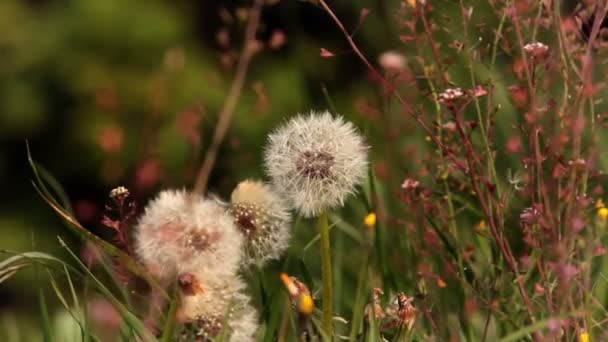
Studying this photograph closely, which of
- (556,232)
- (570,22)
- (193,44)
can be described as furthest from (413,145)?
(193,44)

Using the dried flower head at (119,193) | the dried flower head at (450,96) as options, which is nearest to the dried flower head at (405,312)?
the dried flower head at (450,96)

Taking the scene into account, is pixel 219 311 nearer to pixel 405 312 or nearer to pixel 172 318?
pixel 172 318

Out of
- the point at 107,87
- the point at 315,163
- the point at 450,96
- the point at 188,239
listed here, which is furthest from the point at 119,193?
the point at 107,87

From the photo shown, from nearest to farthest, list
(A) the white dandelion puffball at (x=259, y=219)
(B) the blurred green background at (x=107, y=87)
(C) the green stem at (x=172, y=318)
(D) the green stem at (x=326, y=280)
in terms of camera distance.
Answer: (C) the green stem at (x=172, y=318)
(D) the green stem at (x=326, y=280)
(A) the white dandelion puffball at (x=259, y=219)
(B) the blurred green background at (x=107, y=87)

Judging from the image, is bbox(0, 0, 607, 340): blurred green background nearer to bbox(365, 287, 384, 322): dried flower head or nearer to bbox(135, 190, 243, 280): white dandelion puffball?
bbox(365, 287, 384, 322): dried flower head

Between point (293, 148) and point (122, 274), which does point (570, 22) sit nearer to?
point (293, 148)

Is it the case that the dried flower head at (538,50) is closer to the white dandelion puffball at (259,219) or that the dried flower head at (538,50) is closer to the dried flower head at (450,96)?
the dried flower head at (450,96)

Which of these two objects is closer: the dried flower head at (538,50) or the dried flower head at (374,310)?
the dried flower head at (374,310)
